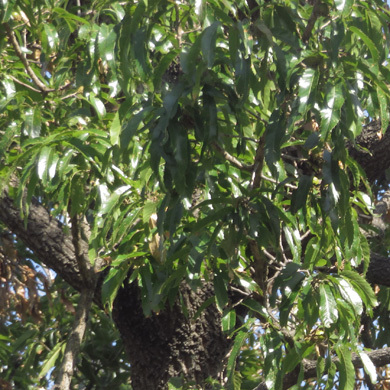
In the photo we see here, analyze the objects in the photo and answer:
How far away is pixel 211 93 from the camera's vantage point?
210 centimetres

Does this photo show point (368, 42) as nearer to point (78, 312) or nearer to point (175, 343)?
point (175, 343)

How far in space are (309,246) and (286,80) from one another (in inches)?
27.0

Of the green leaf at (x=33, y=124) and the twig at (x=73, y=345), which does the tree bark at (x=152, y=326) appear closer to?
the twig at (x=73, y=345)

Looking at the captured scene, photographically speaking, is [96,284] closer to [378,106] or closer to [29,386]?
[378,106]

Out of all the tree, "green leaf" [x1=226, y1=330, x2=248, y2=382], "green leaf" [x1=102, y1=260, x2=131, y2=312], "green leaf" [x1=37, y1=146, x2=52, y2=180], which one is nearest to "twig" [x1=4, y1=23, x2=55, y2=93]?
the tree

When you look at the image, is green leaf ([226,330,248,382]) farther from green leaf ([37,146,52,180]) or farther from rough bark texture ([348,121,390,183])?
rough bark texture ([348,121,390,183])

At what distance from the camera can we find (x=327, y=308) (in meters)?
2.29

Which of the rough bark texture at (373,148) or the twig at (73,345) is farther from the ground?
the rough bark texture at (373,148)

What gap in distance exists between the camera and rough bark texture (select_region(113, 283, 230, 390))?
10.1 ft

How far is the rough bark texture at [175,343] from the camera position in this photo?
10.1 feet

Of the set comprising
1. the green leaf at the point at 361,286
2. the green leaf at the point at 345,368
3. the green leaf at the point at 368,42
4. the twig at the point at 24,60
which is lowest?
the green leaf at the point at 345,368

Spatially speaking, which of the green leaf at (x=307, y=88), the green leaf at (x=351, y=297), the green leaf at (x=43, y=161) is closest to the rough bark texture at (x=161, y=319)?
the green leaf at (x=43, y=161)

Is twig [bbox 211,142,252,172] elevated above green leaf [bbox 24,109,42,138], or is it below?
below

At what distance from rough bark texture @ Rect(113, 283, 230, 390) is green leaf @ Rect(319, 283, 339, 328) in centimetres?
83
